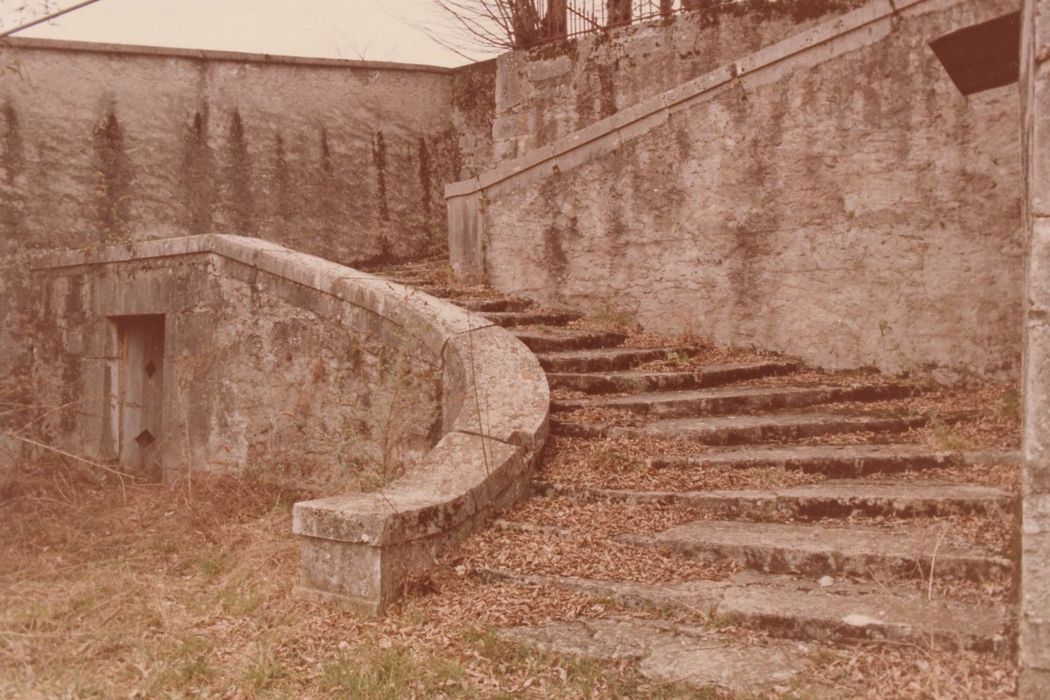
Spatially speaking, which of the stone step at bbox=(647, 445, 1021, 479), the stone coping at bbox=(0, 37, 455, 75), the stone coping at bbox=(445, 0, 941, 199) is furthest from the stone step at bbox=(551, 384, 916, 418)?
the stone coping at bbox=(0, 37, 455, 75)

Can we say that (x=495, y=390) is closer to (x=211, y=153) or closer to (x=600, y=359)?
(x=600, y=359)

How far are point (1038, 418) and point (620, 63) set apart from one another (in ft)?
25.2

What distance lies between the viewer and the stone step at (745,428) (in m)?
4.99

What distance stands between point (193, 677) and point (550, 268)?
15.6ft

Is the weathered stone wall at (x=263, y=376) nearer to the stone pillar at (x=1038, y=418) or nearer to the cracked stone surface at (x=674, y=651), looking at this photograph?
the cracked stone surface at (x=674, y=651)

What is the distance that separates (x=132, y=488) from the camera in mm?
6820

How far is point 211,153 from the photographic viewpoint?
389 inches

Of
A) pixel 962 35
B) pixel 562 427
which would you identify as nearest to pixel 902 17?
pixel 962 35

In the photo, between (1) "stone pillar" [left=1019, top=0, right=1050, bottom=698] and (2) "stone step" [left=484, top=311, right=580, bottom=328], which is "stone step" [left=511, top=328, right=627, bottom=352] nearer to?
(2) "stone step" [left=484, top=311, right=580, bottom=328]

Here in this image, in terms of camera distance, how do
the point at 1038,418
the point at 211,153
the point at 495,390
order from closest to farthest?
the point at 1038,418 < the point at 495,390 < the point at 211,153

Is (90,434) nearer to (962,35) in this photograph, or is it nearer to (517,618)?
(517,618)

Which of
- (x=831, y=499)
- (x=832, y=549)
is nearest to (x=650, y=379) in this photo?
(x=831, y=499)

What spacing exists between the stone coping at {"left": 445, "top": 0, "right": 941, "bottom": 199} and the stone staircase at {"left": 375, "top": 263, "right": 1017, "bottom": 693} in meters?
1.99

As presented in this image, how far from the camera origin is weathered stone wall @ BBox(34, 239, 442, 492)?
5277 mm
